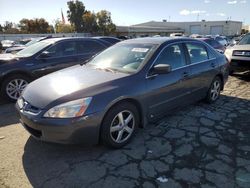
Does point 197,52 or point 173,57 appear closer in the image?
point 173,57

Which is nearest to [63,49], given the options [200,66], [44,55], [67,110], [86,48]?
[44,55]

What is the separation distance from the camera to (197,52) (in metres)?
5.12

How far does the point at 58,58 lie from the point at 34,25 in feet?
207

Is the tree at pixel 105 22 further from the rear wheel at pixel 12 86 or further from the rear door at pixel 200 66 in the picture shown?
the rear door at pixel 200 66

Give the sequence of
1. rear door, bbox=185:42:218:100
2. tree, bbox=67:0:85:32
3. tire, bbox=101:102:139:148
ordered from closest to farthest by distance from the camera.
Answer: tire, bbox=101:102:139:148
rear door, bbox=185:42:218:100
tree, bbox=67:0:85:32

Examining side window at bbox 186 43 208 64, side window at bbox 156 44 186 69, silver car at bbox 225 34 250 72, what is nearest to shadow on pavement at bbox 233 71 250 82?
silver car at bbox 225 34 250 72

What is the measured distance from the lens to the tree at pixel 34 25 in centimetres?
6309

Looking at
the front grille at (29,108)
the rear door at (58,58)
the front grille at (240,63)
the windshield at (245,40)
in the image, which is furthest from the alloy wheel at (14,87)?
the windshield at (245,40)

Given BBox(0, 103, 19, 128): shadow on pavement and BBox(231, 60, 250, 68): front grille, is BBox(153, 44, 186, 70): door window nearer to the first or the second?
BBox(0, 103, 19, 128): shadow on pavement

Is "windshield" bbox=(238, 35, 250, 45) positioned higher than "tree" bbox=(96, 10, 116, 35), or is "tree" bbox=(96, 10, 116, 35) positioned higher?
"tree" bbox=(96, 10, 116, 35)

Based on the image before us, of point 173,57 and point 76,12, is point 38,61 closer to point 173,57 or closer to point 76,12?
point 173,57

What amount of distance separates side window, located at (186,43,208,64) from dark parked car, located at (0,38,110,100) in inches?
134

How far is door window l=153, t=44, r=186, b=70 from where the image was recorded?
4.18 metres

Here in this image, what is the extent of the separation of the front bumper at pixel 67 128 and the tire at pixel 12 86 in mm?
3134
